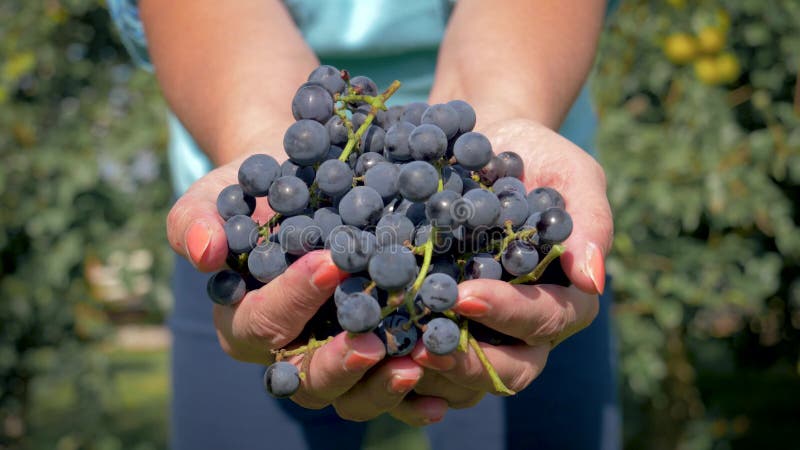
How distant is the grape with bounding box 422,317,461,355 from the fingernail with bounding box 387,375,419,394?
7 centimetres

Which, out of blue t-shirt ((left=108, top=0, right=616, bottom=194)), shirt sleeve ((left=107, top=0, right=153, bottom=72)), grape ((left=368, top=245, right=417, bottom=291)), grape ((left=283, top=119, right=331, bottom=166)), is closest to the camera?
grape ((left=368, top=245, right=417, bottom=291))

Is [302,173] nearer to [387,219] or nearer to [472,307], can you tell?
[387,219]

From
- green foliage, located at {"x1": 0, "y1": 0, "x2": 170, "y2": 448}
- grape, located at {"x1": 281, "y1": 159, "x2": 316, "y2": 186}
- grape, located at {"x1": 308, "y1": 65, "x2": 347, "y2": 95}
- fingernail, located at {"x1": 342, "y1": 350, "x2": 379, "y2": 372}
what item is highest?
grape, located at {"x1": 308, "y1": 65, "x2": 347, "y2": 95}

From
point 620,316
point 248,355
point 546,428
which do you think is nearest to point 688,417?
point 620,316

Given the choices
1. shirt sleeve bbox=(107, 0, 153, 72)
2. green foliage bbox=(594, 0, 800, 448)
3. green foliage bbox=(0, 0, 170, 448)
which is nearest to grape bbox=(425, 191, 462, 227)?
shirt sleeve bbox=(107, 0, 153, 72)

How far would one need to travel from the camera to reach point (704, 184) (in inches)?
96.6

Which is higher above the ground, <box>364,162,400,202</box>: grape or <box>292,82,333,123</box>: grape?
<box>292,82,333,123</box>: grape

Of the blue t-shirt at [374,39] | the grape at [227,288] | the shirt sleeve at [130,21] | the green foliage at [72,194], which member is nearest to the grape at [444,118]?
the grape at [227,288]

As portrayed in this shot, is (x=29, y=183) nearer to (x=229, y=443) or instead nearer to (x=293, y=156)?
(x=229, y=443)

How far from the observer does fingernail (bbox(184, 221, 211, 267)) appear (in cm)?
98

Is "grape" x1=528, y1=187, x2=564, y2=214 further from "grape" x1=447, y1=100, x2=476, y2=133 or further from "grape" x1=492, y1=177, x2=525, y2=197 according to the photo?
"grape" x1=447, y1=100, x2=476, y2=133

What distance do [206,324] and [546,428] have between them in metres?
0.68

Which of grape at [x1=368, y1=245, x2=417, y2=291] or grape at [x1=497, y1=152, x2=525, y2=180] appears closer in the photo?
grape at [x1=368, y1=245, x2=417, y2=291]

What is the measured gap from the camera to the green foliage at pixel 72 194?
8.21ft
